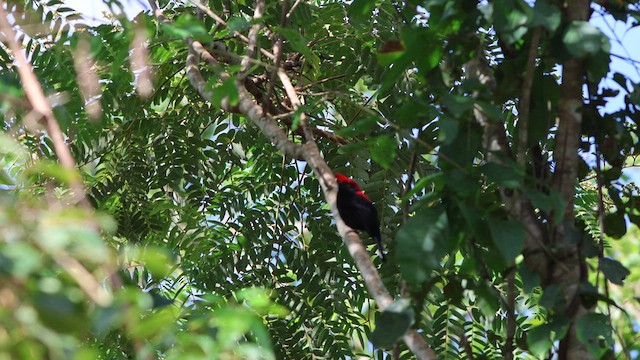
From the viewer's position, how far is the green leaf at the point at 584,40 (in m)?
2.38

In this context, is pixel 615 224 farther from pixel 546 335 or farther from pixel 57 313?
pixel 57 313

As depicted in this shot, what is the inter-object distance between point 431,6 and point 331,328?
2.03 metres

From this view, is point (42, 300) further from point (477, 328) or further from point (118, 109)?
point (118, 109)

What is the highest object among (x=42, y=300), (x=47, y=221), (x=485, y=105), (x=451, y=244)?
(x=485, y=105)

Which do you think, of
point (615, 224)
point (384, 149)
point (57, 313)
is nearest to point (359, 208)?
point (384, 149)

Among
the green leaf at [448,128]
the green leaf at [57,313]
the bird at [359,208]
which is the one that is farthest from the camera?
the bird at [359,208]

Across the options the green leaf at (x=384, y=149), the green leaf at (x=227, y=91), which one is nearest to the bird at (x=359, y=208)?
the green leaf at (x=384, y=149)

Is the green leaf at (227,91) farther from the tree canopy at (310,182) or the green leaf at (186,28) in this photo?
the green leaf at (186,28)

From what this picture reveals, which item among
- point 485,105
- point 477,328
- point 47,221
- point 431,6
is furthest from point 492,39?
point 47,221

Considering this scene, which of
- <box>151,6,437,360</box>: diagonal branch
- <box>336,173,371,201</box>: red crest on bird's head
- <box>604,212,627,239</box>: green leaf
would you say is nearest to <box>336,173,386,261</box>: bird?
<box>336,173,371,201</box>: red crest on bird's head

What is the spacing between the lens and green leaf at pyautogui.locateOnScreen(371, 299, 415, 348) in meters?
2.30

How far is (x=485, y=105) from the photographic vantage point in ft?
7.66

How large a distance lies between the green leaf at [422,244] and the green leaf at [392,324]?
0.38 ft

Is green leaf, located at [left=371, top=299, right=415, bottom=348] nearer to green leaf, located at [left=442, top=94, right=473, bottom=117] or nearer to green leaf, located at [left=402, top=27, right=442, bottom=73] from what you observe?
green leaf, located at [left=442, top=94, right=473, bottom=117]
